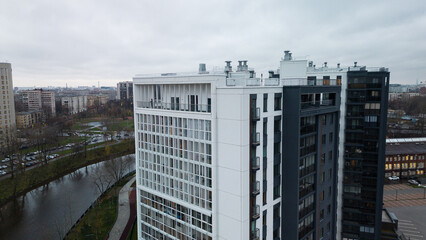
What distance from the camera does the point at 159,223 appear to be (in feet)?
79.7

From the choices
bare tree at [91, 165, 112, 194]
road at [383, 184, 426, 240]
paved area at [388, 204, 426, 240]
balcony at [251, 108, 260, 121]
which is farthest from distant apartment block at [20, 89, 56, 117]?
paved area at [388, 204, 426, 240]

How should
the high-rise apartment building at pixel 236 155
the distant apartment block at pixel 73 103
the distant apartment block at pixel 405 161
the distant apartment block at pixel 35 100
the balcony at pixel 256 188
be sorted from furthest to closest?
the distant apartment block at pixel 73 103
the distant apartment block at pixel 35 100
the distant apartment block at pixel 405 161
the balcony at pixel 256 188
the high-rise apartment building at pixel 236 155

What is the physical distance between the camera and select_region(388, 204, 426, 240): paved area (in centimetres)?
3776

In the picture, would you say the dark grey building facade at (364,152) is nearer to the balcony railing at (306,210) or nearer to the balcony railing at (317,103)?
the balcony railing at (317,103)

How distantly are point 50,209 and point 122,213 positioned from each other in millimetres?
12096

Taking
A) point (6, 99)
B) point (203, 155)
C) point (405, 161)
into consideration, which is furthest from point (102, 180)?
point (405, 161)

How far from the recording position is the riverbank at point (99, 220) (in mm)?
35188

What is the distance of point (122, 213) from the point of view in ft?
137

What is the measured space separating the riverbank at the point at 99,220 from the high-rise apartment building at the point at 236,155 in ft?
43.9

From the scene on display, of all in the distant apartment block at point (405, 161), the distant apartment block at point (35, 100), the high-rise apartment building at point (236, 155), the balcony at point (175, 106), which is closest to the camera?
the high-rise apartment building at point (236, 155)

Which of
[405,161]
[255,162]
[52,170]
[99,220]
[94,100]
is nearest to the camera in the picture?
[255,162]

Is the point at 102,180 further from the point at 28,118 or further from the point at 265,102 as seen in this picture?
the point at 28,118

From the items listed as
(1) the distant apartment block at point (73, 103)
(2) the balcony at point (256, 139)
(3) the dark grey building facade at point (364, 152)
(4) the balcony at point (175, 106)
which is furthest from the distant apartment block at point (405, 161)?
(1) the distant apartment block at point (73, 103)

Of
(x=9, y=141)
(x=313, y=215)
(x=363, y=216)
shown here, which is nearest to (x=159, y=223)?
(x=313, y=215)
